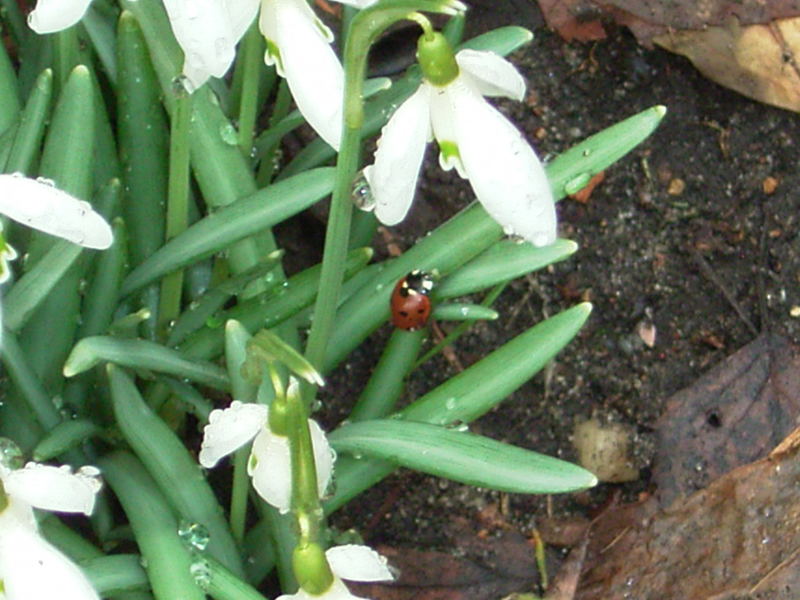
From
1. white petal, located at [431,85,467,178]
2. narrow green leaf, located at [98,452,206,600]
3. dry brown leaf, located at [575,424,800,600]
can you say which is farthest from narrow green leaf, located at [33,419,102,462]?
dry brown leaf, located at [575,424,800,600]

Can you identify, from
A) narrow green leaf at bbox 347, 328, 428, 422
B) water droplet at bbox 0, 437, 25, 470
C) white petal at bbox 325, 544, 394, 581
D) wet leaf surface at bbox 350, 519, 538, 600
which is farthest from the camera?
wet leaf surface at bbox 350, 519, 538, 600

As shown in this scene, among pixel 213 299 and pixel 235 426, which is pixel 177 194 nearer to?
pixel 213 299

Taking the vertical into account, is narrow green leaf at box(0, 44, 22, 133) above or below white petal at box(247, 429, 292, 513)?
above

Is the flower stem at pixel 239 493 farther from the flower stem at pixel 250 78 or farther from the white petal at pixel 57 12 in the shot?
the white petal at pixel 57 12

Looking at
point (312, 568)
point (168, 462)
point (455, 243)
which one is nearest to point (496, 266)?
point (455, 243)

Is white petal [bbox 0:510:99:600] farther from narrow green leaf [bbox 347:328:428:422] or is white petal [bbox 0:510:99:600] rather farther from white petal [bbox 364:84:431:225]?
narrow green leaf [bbox 347:328:428:422]

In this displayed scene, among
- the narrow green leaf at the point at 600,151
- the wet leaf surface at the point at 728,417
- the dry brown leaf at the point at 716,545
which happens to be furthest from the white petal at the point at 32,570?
the wet leaf surface at the point at 728,417
